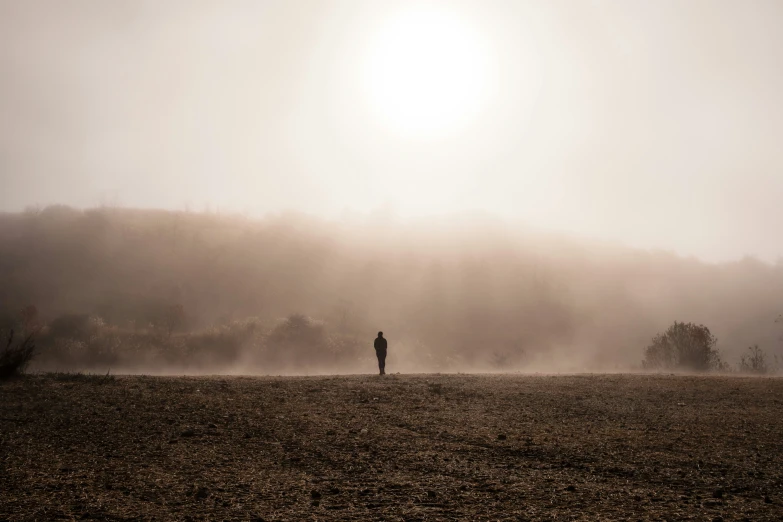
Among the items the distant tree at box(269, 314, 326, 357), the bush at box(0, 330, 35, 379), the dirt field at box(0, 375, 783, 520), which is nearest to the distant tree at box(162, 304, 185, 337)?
the distant tree at box(269, 314, 326, 357)

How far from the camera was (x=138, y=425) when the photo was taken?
39.8 ft

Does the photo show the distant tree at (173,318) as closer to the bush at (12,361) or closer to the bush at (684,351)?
the bush at (12,361)

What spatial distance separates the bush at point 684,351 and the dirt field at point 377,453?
20.3 metres

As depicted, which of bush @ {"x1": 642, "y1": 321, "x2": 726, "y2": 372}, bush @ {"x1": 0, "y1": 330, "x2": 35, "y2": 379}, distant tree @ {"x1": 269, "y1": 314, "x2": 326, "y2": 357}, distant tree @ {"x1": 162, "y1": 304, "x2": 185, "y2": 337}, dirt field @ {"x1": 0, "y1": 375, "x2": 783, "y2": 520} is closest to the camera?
dirt field @ {"x1": 0, "y1": 375, "x2": 783, "y2": 520}

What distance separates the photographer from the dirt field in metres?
8.02

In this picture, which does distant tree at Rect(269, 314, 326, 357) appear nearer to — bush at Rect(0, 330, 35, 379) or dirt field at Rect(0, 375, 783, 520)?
bush at Rect(0, 330, 35, 379)

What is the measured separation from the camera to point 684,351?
36.3 m

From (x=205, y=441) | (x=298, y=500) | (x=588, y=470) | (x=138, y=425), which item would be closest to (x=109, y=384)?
(x=138, y=425)

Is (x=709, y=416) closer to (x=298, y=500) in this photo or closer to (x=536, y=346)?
(x=298, y=500)

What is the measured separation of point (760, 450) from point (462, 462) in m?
6.10

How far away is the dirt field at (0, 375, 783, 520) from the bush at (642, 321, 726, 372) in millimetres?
20318

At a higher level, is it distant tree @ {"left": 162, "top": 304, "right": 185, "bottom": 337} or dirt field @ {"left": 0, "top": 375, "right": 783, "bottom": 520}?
→ distant tree @ {"left": 162, "top": 304, "right": 185, "bottom": 337}

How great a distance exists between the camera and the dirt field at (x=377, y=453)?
316 inches

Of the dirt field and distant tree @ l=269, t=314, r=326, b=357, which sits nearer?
the dirt field
